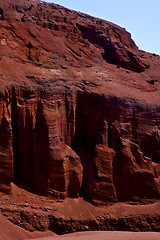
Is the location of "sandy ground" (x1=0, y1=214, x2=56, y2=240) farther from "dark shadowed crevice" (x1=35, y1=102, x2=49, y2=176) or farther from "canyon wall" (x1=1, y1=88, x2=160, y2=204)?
"dark shadowed crevice" (x1=35, y1=102, x2=49, y2=176)

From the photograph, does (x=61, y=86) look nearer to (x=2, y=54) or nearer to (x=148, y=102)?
(x=2, y=54)

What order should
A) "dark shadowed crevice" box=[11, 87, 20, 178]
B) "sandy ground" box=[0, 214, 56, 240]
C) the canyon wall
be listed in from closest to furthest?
"sandy ground" box=[0, 214, 56, 240], "dark shadowed crevice" box=[11, 87, 20, 178], the canyon wall

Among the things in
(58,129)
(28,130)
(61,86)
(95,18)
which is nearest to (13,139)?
(28,130)

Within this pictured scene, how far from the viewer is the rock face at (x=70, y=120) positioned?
1291 centimetres

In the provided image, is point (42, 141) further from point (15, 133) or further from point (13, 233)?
point (13, 233)

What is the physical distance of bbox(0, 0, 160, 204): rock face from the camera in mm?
12914

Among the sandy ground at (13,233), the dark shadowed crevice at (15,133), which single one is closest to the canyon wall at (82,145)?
the dark shadowed crevice at (15,133)

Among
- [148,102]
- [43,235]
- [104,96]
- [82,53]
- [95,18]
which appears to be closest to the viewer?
[43,235]

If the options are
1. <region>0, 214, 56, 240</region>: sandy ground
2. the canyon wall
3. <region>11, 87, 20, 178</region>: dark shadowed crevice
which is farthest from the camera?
the canyon wall

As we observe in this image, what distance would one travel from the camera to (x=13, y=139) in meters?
13.0

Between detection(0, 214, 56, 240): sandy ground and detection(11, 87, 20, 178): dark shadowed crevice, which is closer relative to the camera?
detection(0, 214, 56, 240): sandy ground

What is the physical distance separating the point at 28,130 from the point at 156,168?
663 cm

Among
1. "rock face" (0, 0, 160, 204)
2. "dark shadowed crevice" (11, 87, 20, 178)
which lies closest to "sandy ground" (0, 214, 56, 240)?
"rock face" (0, 0, 160, 204)

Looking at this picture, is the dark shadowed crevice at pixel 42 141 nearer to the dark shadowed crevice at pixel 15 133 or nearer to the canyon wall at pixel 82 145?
the canyon wall at pixel 82 145
